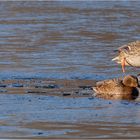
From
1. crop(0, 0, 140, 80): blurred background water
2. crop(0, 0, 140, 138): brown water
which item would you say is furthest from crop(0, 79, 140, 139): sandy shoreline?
crop(0, 0, 140, 80): blurred background water

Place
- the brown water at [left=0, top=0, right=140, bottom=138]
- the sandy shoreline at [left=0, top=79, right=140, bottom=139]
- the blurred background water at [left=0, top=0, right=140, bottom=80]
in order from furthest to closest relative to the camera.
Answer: the blurred background water at [left=0, top=0, right=140, bottom=80]
the brown water at [left=0, top=0, right=140, bottom=138]
the sandy shoreline at [left=0, top=79, right=140, bottom=139]

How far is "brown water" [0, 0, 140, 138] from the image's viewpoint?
32.5 feet

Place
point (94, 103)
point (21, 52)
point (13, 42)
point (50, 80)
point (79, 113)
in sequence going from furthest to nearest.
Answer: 1. point (13, 42)
2. point (21, 52)
3. point (50, 80)
4. point (94, 103)
5. point (79, 113)

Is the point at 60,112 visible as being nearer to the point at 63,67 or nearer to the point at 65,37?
the point at 63,67

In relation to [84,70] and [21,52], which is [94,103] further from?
[21,52]

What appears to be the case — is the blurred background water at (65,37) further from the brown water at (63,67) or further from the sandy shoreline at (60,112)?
the sandy shoreline at (60,112)

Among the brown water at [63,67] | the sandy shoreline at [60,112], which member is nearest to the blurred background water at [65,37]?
the brown water at [63,67]

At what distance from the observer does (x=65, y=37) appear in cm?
2117

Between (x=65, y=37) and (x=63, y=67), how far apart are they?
5834 mm

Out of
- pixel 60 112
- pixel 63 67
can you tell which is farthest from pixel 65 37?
pixel 60 112

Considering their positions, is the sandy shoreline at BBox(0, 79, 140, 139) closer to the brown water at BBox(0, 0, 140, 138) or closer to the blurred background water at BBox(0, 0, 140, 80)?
the brown water at BBox(0, 0, 140, 138)

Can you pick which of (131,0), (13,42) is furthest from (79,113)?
(131,0)

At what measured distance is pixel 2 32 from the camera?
22859 millimetres

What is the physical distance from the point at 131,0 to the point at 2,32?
1455cm
